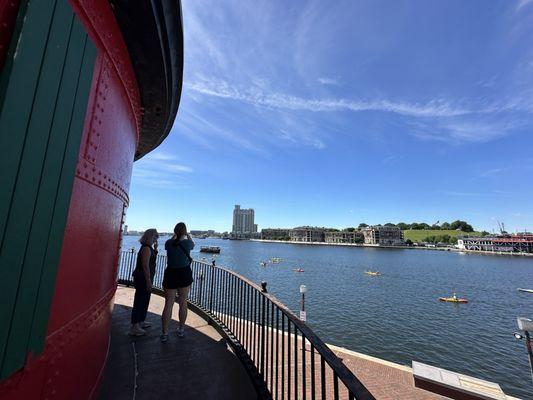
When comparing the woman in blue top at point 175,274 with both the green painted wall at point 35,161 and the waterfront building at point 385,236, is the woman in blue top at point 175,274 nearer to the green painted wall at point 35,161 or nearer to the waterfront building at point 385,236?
the green painted wall at point 35,161

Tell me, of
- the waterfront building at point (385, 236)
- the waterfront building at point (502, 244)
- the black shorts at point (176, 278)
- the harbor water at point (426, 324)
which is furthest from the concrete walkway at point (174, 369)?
the waterfront building at point (502, 244)

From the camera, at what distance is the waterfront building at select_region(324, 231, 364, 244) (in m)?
166

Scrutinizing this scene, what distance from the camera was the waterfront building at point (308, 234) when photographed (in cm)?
17900

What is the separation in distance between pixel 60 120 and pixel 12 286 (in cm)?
90

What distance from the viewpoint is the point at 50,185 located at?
148cm

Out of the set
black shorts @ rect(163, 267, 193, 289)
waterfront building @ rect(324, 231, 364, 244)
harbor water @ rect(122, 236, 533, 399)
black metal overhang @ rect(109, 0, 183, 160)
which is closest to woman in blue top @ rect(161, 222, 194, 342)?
black shorts @ rect(163, 267, 193, 289)

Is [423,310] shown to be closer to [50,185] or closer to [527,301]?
[527,301]

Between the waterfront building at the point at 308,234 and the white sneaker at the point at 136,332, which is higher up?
the waterfront building at the point at 308,234

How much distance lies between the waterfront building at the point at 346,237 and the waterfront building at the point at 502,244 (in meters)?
50.8

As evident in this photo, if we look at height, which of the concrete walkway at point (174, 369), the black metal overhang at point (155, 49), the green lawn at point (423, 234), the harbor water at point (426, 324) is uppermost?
the green lawn at point (423, 234)

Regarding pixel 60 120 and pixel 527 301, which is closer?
pixel 60 120

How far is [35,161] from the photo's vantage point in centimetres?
134

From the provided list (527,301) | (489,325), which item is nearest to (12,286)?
(489,325)

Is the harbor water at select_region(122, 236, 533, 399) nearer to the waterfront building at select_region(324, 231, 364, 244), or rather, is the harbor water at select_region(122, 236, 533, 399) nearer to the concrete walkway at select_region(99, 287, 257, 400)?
the concrete walkway at select_region(99, 287, 257, 400)
